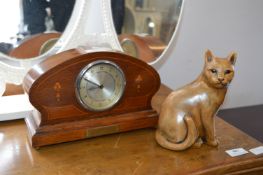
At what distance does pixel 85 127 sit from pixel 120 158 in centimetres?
12

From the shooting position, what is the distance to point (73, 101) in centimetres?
71

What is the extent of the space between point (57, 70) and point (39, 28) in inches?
11.9

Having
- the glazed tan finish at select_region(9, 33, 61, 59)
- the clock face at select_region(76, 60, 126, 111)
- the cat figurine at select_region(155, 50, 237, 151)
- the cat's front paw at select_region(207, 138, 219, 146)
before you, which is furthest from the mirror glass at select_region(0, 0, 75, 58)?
the cat's front paw at select_region(207, 138, 219, 146)

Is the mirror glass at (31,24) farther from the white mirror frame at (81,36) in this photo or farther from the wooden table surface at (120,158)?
the wooden table surface at (120,158)

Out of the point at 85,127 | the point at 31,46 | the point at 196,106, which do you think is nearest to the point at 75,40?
the point at 31,46

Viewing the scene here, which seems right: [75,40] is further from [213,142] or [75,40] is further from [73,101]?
[213,142]

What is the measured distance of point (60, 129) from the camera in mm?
703

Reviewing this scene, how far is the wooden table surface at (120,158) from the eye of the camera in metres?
0.64

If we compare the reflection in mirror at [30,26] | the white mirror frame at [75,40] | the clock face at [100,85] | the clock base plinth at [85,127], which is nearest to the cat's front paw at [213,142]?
the clock base plinth at [85,127]


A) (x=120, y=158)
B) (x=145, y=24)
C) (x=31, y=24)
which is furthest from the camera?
(x=145, y=24)

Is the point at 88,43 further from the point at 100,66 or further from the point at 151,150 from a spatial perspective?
the point at 151,150

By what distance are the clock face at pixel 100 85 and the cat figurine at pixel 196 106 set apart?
0.14 m

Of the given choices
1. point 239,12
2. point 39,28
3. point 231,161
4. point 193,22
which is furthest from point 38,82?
point 239,12

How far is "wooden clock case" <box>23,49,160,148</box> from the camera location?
26.6 inches
